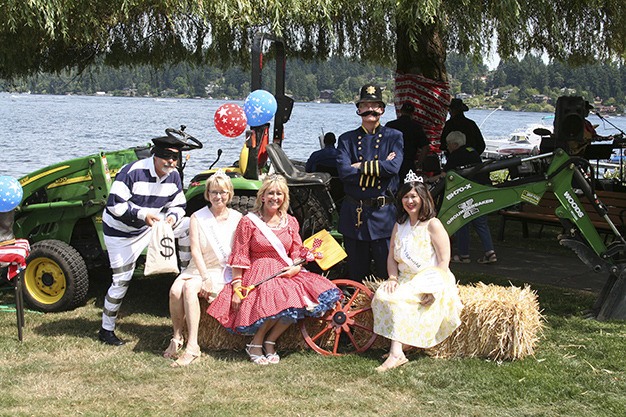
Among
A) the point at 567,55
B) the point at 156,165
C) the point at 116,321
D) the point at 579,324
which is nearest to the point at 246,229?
the point at 156,165

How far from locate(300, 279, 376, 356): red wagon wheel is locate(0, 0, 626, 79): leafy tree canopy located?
2.60 metres

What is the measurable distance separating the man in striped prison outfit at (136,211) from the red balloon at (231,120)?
0.67 metres

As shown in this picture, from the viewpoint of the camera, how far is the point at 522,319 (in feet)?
17.8

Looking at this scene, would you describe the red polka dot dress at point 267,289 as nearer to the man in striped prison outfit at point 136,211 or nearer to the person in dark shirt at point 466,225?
the man in striped prison outfit at point 136,211

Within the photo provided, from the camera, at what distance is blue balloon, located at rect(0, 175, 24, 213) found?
6117 mm

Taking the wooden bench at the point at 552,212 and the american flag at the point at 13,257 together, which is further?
the wooden bench at the point at 552,212

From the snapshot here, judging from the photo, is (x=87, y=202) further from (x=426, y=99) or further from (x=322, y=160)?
(x=426, y=99)

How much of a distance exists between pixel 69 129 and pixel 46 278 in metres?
25.9

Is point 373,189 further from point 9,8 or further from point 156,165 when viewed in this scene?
point 9,8

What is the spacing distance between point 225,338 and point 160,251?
726 millimetres

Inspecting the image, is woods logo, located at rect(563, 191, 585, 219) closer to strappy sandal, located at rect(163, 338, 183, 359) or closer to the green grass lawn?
the green grass lawn

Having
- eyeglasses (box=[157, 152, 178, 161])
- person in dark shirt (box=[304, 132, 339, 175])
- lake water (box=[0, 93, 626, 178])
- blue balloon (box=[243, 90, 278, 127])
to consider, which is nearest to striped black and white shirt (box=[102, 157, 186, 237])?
eyeglasses (box=[157, 152, 178, 161])

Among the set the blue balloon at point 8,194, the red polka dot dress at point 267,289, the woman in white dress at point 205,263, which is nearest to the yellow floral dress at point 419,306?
the red polka dot dress at point 267,289

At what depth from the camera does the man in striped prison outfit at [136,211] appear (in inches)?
232
